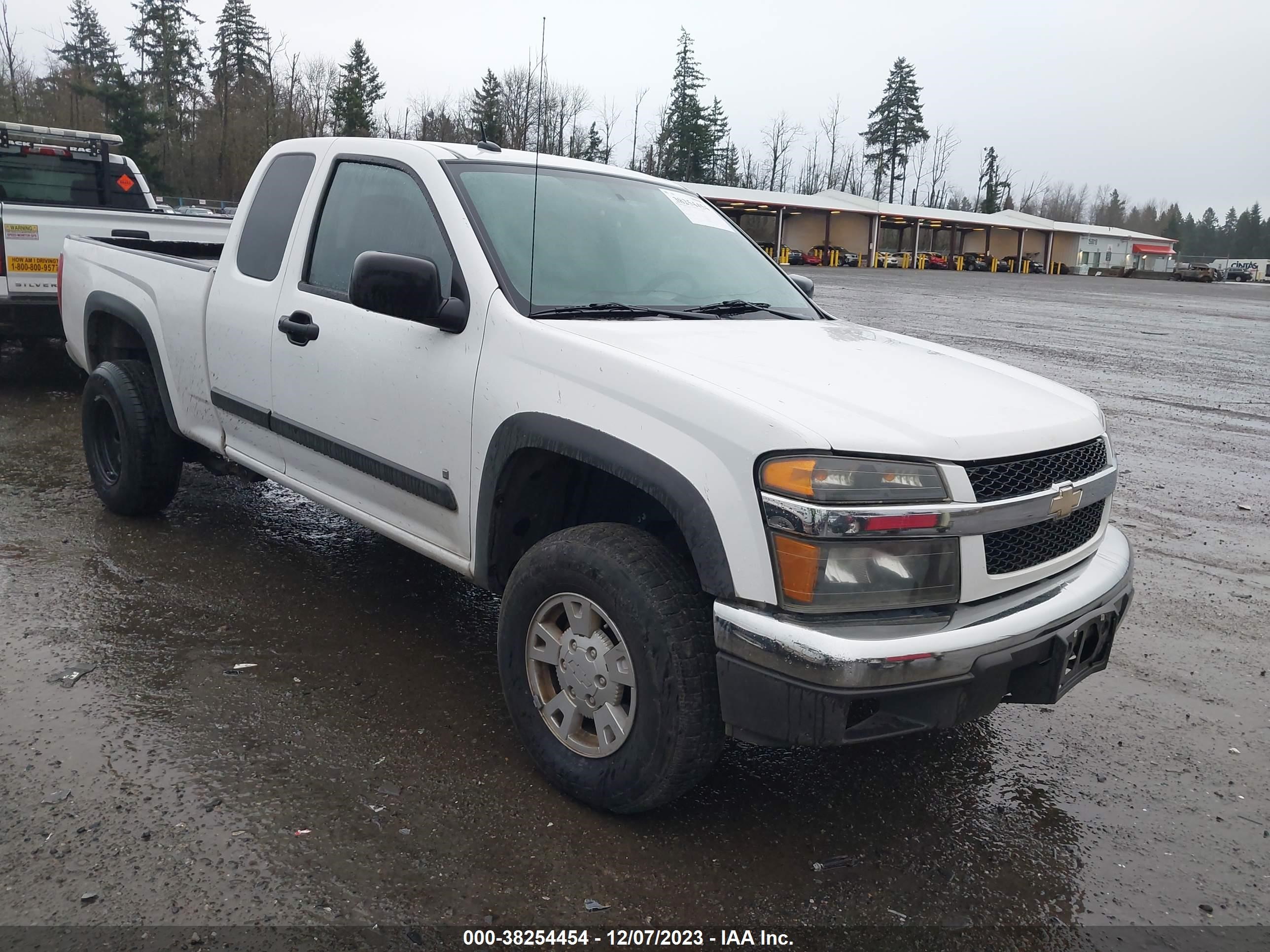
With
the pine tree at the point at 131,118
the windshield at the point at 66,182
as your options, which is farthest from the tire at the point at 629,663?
the pine tree at the point at 131,118

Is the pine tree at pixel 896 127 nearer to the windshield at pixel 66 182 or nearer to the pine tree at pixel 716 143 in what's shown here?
the pine tree at pixel 716 143

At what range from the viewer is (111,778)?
2.96 meters

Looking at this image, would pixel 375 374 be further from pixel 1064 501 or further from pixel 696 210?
pixel 1064 501

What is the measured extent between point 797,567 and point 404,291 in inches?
61.1

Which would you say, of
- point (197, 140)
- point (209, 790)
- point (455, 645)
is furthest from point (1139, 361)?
point (197, 140)

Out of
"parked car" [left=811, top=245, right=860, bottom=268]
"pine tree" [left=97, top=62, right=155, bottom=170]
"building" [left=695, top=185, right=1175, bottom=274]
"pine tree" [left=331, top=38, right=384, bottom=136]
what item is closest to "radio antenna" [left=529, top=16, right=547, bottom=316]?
"pine tree" [left=331, top=38, right=384, bottom=136]

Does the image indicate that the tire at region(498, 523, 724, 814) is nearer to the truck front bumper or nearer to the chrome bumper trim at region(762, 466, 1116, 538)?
the truck front bumper

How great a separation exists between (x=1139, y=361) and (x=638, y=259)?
1313 centimetres

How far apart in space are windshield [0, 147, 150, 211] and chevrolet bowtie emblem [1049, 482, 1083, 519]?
980 centimetres

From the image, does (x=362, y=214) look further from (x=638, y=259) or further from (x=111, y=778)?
(x=111, y=778)

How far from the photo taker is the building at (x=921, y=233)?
62781 mm

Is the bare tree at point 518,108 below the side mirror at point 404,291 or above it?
above

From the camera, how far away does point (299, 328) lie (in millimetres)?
3865

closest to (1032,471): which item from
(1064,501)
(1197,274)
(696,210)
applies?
(1064,501)
